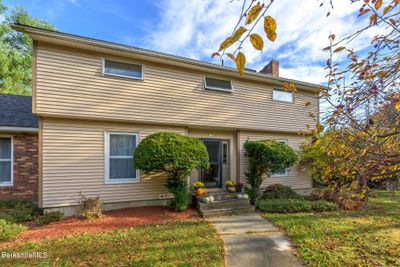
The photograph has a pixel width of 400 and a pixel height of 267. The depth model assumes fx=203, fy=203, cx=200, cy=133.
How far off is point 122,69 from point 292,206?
7538 mm

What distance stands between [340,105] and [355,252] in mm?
3676

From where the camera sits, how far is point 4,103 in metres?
8.58

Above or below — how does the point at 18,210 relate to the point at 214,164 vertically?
below

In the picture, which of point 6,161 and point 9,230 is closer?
point 9,230

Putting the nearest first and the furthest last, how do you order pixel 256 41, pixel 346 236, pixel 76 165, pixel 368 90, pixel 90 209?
pixel 256 41, pixel 368 90, pixel 346 236, pixel 90 209, pixel 76 165

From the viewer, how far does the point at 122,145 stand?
23.4ft

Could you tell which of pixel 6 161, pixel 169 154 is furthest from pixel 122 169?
pixel 6 161

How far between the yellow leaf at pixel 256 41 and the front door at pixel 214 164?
24.5 feet

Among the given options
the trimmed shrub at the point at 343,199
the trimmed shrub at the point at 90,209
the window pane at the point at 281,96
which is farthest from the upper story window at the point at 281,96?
the trimmed shrub at the point at 90,209

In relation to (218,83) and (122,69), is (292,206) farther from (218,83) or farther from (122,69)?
(122,69)

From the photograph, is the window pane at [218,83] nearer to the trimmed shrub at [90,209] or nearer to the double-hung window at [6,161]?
the trimmed shrub at [90,209]

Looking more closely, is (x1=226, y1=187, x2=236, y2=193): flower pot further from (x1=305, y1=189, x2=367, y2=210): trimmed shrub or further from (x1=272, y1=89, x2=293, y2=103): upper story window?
(x1=272, y1=89, x2=293, y2=103): upper story window

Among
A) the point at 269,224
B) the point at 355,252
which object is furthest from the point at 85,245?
the point at 355,252

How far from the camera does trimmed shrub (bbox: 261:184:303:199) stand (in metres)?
8.22
